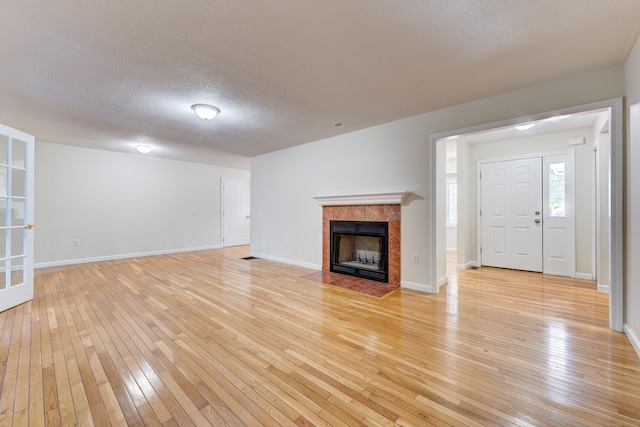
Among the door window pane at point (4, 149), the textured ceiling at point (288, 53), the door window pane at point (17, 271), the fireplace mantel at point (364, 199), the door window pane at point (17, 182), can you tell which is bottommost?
the door window pane at point (17, 271)

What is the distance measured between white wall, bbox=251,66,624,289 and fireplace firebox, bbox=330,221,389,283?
353 mm

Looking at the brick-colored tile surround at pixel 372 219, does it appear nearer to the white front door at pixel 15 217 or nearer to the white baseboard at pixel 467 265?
the white baseboard at pixel 467 265

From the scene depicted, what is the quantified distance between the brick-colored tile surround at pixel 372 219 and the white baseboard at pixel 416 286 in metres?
0.09

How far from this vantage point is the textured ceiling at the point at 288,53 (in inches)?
67.8

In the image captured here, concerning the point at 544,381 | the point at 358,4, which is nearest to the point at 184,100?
the point at 358,4

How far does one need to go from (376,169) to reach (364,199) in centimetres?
52

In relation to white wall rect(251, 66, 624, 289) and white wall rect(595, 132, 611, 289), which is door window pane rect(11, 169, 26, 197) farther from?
white wall rect(595, 132, 611, 289)

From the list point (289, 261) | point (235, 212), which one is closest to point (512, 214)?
point (289, 261)

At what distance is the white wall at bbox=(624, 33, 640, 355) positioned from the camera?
6.75 ft

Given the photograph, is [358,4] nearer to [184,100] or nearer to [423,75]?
[423,75]

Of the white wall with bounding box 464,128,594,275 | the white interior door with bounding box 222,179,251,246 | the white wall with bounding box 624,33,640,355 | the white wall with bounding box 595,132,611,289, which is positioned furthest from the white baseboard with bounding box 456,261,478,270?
the white interior door with bounding box 222,179,251,246

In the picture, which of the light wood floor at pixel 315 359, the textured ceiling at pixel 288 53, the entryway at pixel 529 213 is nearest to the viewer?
the light wood floor at pixel 315 359

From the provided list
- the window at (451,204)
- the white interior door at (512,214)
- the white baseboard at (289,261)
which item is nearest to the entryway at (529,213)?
the white interior door at (512,214)

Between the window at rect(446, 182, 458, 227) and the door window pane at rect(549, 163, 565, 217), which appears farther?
the window at rect(446, 182, 458, 227)
